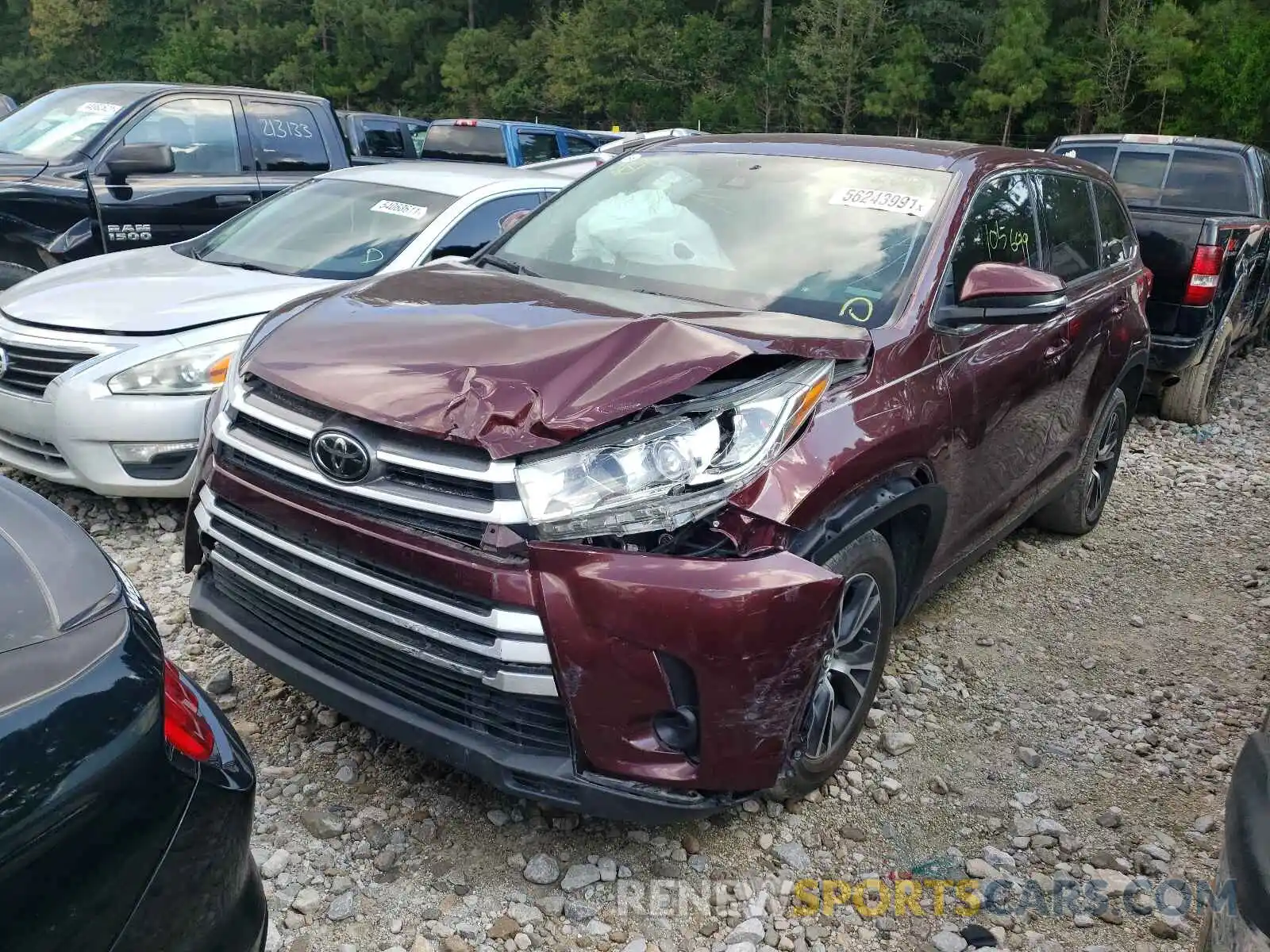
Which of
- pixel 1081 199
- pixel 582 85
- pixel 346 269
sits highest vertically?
pixel 1081 199

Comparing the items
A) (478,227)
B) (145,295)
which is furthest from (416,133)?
(145,295)

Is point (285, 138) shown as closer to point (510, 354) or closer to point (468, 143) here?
point (468, 143)

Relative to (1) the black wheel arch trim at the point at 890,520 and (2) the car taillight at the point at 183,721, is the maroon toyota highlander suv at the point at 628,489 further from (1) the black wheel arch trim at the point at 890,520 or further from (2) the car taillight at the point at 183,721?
(2) the car taillight at the point at 183,721

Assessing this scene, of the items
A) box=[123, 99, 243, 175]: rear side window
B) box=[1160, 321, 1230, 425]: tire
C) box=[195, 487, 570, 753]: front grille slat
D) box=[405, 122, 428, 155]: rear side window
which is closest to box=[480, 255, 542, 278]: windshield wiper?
box=[195, 487, 570, 753]: front grille slat

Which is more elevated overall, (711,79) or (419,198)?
(419,198)

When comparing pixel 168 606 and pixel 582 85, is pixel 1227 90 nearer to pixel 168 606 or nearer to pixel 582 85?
pixel 582 85

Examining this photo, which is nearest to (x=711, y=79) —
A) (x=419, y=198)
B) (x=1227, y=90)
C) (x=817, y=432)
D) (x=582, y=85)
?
(x=582, y=85)

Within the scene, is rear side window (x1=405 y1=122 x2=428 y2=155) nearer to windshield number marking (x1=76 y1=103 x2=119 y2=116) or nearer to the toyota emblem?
windshield number marking (x1=76 y1=103 x2=119 y2=116)

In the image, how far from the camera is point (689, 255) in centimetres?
344

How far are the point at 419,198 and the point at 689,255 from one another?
251 centimetres

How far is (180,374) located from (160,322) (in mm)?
301

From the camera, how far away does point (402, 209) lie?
5.36m

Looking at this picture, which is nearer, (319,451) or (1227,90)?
(319,451)

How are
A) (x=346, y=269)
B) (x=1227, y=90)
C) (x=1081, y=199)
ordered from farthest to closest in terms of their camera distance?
(x=1227, y=90)
(x=346, y=269)
(x=1081, y=199)
